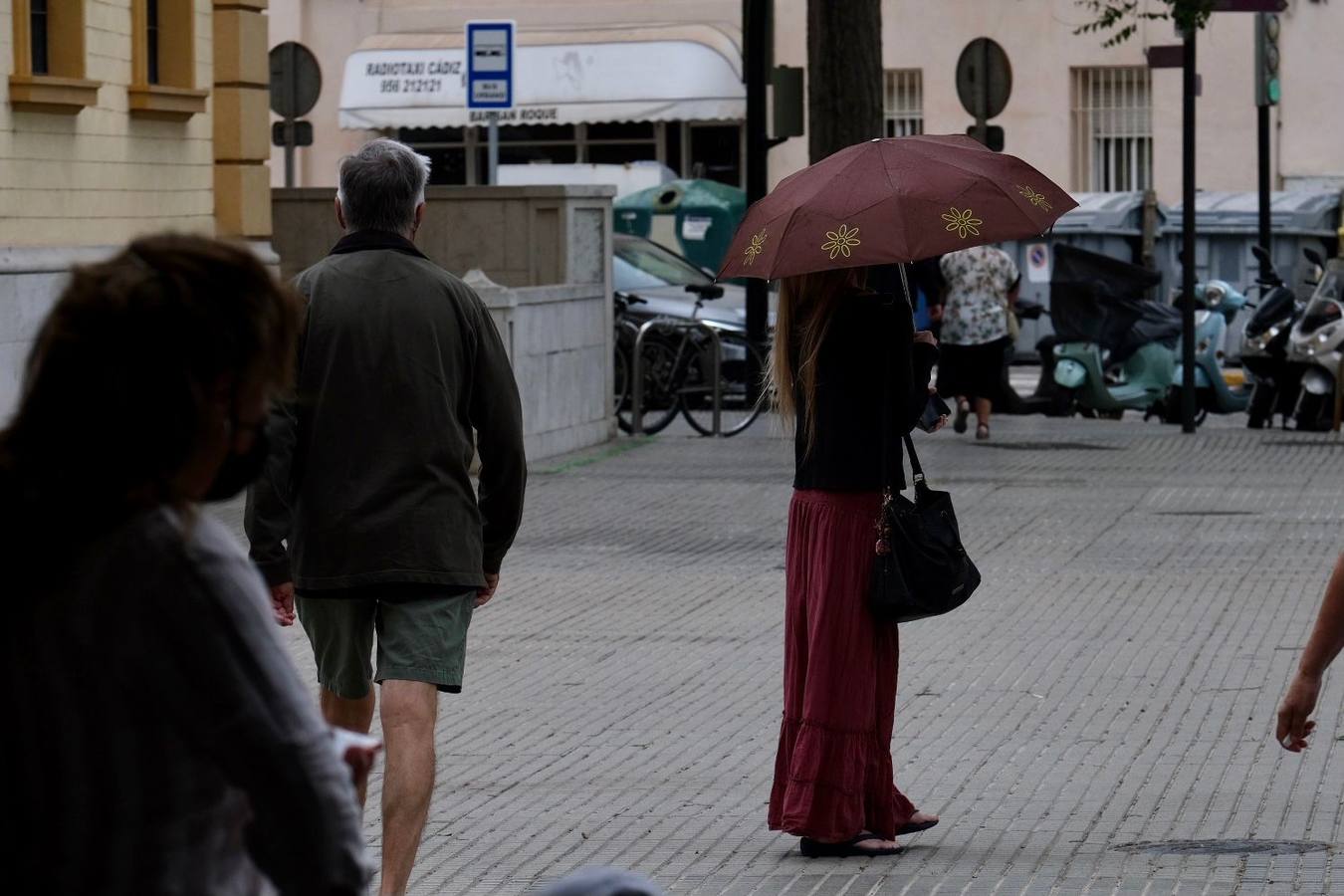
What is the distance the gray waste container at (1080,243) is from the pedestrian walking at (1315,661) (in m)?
25.7

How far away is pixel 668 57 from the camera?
3644cm

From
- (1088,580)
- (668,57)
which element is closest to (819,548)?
(1088,580)

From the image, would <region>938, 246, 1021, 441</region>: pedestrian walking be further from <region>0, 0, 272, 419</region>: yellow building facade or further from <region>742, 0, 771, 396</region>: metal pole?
<region>0, 0, 272, 419</region>: yellow building facade

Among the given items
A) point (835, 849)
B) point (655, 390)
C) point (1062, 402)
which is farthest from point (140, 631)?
point (1062, 402)

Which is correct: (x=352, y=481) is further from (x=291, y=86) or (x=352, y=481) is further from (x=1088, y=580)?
A: (x=291, y=86)

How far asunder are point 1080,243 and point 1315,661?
26.7 m

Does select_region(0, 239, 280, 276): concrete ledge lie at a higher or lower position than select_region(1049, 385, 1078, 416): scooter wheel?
higher

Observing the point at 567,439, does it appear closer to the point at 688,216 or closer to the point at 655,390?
the point at 655,390

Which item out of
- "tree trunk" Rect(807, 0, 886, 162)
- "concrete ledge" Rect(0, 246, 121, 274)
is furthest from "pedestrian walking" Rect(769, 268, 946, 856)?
"tree trunk" Rect(807, 0, 886, 162)

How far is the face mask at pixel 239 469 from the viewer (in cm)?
241

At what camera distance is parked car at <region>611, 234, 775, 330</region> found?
2245 cm

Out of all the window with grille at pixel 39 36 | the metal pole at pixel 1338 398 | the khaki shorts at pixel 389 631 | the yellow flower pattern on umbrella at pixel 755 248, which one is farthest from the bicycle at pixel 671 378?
the khaki shorts at pixel 389 631

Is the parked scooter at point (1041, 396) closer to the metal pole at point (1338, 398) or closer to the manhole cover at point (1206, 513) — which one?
the metal pole at point (1338, 398)

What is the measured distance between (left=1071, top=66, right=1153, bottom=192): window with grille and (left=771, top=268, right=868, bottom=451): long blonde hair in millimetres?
31057
